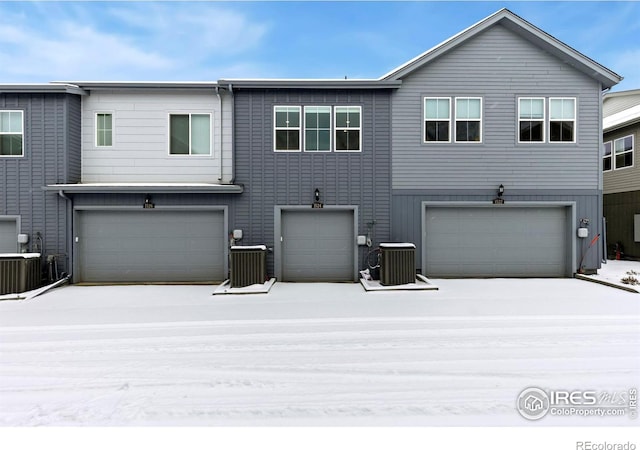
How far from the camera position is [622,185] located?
13047 millimetres

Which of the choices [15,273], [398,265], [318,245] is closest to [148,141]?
[15,273]

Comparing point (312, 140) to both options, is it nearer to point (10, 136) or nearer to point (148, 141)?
point (148, 141)

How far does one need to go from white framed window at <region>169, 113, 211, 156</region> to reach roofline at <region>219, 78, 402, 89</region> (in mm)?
1378

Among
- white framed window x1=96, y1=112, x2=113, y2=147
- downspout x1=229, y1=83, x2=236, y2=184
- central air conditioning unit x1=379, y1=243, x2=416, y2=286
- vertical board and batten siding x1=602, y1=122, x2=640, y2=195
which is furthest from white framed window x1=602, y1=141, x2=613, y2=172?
white framed window x1=96, y1=112, x2=113, y2=147

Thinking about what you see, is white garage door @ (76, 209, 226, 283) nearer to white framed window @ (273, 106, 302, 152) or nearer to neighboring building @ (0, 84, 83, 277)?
neighboring building @ (0, 84, 83, 277)

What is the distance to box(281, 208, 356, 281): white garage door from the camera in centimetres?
883

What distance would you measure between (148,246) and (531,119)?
39.8ft

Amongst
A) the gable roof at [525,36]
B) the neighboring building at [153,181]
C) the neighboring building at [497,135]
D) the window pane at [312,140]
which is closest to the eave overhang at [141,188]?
the neighboring building at [153,181]

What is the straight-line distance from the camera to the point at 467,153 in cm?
889

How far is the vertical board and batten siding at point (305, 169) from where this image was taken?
28.8 feet

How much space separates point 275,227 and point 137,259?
4.21 metres

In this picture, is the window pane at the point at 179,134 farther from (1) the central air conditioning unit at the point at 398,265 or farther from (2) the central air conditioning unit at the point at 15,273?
(1) the central air conditioning unit at the point at 398,265
